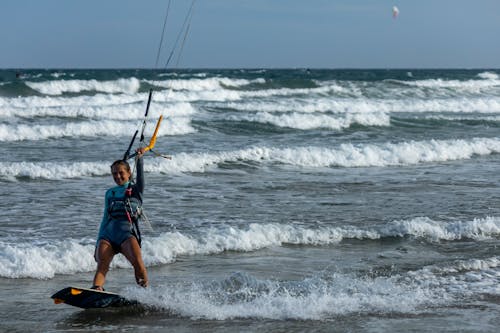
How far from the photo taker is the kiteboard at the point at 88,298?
6.69m

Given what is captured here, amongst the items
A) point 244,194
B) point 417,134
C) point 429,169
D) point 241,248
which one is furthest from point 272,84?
point 241,248

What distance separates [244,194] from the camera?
45.8ft

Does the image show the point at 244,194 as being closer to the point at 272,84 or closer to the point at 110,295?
the point at 110,295

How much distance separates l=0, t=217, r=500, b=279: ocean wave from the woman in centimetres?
167

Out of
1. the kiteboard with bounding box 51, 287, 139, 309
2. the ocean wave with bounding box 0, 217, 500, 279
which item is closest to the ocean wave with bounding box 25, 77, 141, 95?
the ocean wave with bounding box 0, 217, 500, 279

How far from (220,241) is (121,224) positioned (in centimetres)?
300

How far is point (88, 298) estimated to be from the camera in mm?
6855

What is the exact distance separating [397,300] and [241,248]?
9.43 feet

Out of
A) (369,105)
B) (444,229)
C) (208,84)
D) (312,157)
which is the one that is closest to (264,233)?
(444,229)

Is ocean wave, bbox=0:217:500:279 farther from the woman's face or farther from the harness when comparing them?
the woman's face

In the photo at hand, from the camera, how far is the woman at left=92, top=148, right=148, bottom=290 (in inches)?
275

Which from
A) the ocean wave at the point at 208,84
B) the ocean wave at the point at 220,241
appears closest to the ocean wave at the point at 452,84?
the ocean wave at the point at 208,84

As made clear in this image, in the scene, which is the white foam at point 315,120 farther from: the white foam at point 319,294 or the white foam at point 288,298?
the white foam at point 288,298

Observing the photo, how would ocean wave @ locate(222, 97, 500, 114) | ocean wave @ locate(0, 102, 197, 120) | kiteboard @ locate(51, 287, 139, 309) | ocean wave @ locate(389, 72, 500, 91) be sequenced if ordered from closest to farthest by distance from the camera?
kiteboard @ locate(51, 287, 139, 309), ocean wave @ locate(0, 102, 197, 120), ocean wave @ locate(222, 97, 500, 114), ocean wave @ locate(389, 72, 500, 91)
